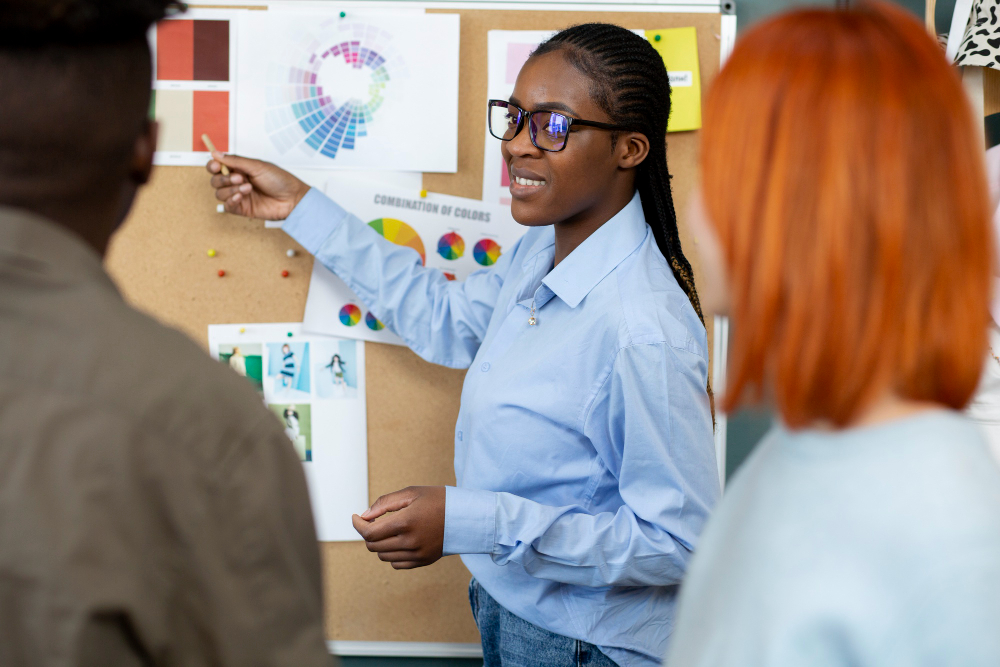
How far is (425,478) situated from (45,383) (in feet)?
3.44

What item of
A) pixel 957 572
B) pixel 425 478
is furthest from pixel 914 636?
pixel 425 478

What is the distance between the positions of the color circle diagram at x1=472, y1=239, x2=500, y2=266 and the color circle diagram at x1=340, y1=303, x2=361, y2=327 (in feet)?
0.77

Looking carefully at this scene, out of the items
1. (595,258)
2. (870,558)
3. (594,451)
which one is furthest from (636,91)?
(870,558)

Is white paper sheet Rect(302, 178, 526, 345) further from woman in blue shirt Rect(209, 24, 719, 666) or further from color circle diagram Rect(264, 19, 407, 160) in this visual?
woman in blue shirt Rect(209, 24, 719, 666)

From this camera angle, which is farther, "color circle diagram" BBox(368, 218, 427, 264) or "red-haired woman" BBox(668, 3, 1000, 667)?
"color circle diagram" BBox(368, 218, 427, 264)

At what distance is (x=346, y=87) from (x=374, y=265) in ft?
1.07

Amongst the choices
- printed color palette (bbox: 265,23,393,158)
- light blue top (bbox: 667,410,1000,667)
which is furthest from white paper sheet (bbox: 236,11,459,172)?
light blue top (bbox: 667,410,1000,667)

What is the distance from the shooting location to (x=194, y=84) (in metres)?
1.37

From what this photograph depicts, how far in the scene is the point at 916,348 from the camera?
0.46 m

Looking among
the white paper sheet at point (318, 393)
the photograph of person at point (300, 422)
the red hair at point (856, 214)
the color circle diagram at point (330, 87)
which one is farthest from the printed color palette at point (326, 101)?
the red hair at point (856, 214)

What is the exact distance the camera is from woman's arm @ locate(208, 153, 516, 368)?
1.30 metres

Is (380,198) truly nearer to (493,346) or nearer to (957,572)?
(493,346)

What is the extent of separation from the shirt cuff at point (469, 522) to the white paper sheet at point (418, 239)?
50cm

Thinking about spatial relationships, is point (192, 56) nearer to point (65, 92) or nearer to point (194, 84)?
point (194, 84)
